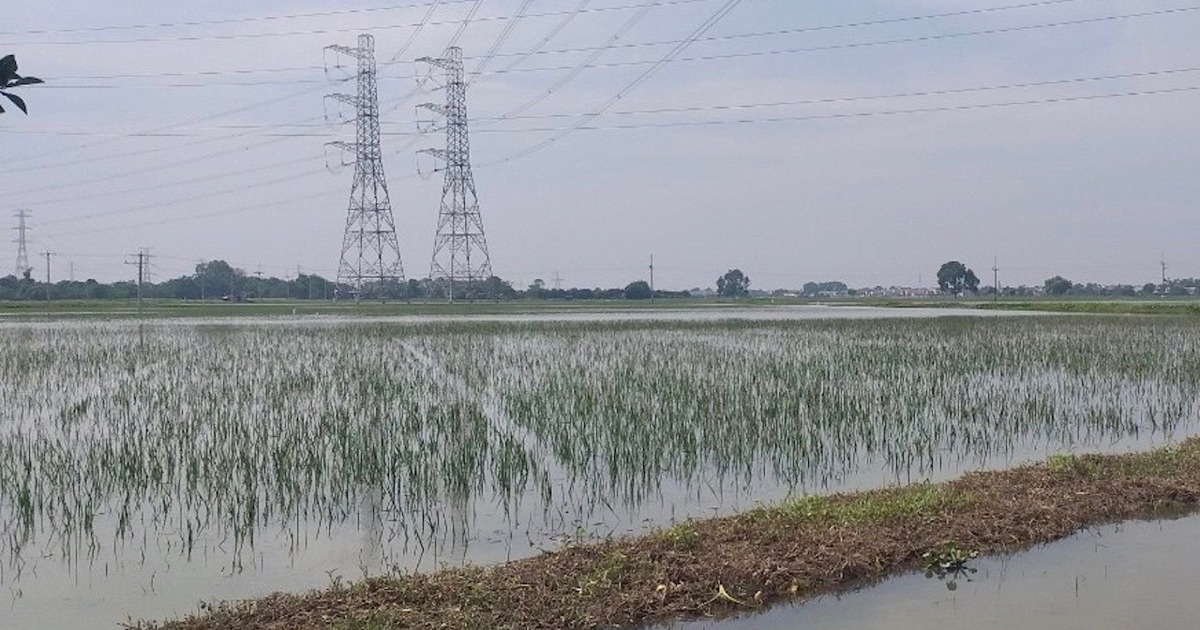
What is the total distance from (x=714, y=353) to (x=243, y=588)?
14575mm

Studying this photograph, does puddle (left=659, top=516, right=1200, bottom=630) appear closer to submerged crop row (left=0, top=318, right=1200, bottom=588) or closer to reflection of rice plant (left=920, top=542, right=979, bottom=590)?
reflection of rice plant (left=920, top=542, right=979, bottom=590)

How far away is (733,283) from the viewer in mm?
116625

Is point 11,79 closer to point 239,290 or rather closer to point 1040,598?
point 1040,598

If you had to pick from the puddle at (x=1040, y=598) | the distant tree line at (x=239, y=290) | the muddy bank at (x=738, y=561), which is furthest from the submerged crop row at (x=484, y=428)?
the distant tree line at (x=239, y=290)

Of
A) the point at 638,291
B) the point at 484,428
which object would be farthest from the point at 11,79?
the point at 638,291

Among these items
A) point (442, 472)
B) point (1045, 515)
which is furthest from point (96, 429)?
point (1045, 515)

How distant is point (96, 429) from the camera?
10484 millimetres

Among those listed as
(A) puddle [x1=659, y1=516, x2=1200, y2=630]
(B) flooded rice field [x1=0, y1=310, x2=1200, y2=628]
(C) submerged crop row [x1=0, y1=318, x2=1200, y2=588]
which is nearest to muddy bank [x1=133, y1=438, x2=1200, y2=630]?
(A) puddle [x1=659, y1=516, x2=1200, y2=630]

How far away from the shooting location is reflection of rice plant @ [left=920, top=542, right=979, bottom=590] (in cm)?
533

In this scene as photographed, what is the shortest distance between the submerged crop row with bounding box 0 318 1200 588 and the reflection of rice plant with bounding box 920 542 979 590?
2.16 m

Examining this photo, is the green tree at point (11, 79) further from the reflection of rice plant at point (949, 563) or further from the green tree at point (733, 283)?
the green tree at point (733, 283)

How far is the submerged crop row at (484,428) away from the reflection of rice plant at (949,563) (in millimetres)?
2161

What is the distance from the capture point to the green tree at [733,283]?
117m

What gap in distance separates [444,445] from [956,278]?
109m
